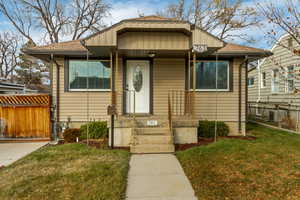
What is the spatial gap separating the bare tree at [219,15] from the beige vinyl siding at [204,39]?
36.3 ft

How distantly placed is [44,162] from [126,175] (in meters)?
1.96

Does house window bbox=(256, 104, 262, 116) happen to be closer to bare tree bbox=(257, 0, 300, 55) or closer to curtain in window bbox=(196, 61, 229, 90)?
curtain in window bbox=(196, 61, 229, 90)

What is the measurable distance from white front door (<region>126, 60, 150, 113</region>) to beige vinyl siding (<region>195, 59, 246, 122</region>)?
73.6 inches

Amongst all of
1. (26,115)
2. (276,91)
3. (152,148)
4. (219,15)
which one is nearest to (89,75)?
(26,115)

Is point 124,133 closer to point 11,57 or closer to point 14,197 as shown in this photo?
point 14,197

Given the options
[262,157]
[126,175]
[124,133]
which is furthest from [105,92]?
[262,157]

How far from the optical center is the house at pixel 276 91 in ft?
26.6

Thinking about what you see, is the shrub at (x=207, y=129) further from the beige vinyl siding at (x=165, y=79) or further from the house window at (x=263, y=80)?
the house window at (x=263, y=80)

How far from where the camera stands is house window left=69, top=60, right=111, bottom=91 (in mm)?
6602

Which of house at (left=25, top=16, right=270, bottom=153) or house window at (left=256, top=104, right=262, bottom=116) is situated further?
house window at (left=256, top=104, right=262, bottom=116)

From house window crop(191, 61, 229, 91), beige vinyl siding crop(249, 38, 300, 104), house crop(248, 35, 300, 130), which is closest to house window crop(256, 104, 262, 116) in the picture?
house crop(248, 35, 300, 130)

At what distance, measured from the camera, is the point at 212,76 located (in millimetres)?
6867

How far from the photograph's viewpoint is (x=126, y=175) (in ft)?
11.1

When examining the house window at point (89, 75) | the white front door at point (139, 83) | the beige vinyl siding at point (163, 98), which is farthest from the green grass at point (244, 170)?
the house window at point (89, 75)
